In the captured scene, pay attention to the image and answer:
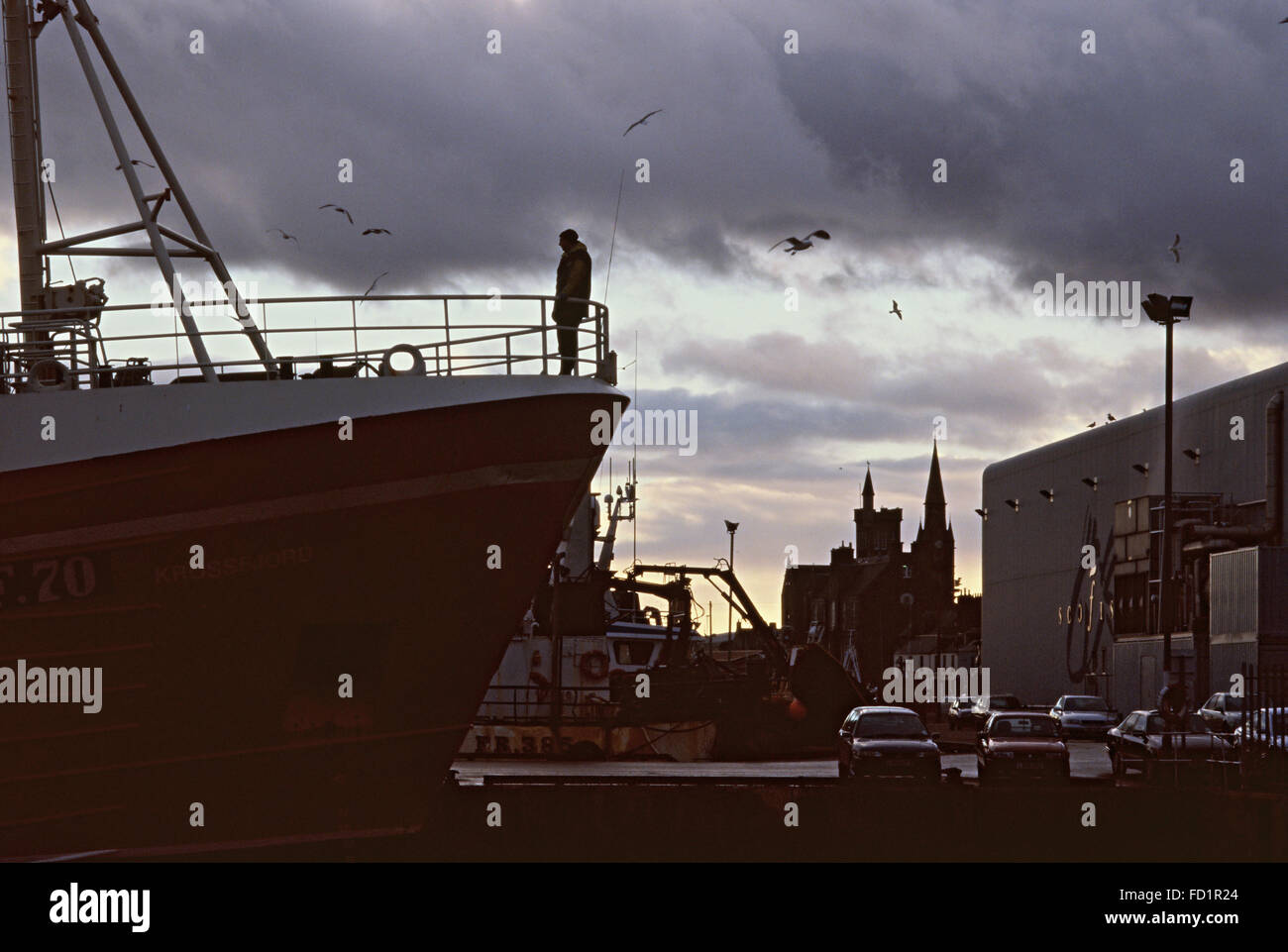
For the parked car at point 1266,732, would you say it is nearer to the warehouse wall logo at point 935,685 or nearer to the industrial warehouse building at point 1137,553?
the industrial warehouse building at point 1137,553

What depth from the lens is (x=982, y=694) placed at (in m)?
91.8

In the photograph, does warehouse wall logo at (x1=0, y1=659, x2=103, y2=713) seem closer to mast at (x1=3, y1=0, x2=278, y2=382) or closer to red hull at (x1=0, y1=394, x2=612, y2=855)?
red hull at (x1=0, y1=394, x2=612, y2=855)

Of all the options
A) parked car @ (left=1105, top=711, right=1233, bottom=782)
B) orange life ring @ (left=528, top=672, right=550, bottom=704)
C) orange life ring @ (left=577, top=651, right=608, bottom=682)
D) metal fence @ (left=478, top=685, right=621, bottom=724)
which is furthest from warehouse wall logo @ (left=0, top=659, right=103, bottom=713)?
orange life ring @ (left=577, top=651, right=608, bottom=682)

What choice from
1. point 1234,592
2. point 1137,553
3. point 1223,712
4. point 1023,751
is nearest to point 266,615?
point 1023,751

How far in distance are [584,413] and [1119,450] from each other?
5903cm

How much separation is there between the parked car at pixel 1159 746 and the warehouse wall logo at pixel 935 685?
5049 cm

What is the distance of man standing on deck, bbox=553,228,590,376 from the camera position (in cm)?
1836

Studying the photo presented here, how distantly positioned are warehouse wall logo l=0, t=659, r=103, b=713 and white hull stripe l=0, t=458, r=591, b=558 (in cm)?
115

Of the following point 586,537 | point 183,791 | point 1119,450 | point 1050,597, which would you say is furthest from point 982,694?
point 183,791

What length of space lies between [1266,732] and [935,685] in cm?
8238

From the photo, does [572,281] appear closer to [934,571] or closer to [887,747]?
[887,747]
